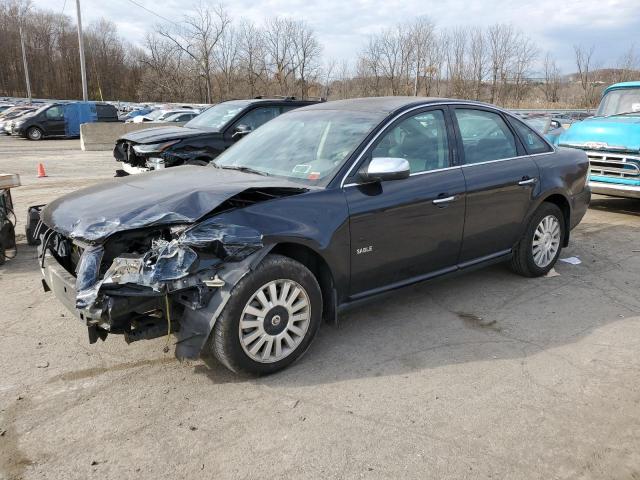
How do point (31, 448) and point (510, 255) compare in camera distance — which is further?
point (510, 255)

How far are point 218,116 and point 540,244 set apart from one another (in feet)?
20.4

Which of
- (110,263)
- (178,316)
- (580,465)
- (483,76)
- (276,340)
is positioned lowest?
(580,465)

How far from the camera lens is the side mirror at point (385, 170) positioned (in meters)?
3.65

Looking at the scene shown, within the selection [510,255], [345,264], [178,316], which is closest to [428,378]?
→ [345,264]

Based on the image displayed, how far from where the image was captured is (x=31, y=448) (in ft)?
8.92

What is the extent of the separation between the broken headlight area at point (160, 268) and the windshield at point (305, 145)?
0.91m

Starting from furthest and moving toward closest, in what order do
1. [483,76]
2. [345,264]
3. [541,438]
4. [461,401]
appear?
[483,76] → [345,264] → [461,401] → [541,438]

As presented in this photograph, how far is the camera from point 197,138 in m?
8.41

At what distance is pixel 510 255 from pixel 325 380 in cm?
263

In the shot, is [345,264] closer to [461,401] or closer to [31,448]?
[461,401]

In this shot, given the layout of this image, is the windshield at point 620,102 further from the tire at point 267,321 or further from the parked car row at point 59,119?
the parked car row at point 59,119

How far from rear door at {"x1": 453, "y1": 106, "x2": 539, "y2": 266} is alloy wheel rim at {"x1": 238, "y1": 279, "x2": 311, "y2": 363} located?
175cm

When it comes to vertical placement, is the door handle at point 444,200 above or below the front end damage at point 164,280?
above

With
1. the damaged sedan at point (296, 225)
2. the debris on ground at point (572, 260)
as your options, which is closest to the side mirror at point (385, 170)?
the damaged sedan at point (296, 225)
